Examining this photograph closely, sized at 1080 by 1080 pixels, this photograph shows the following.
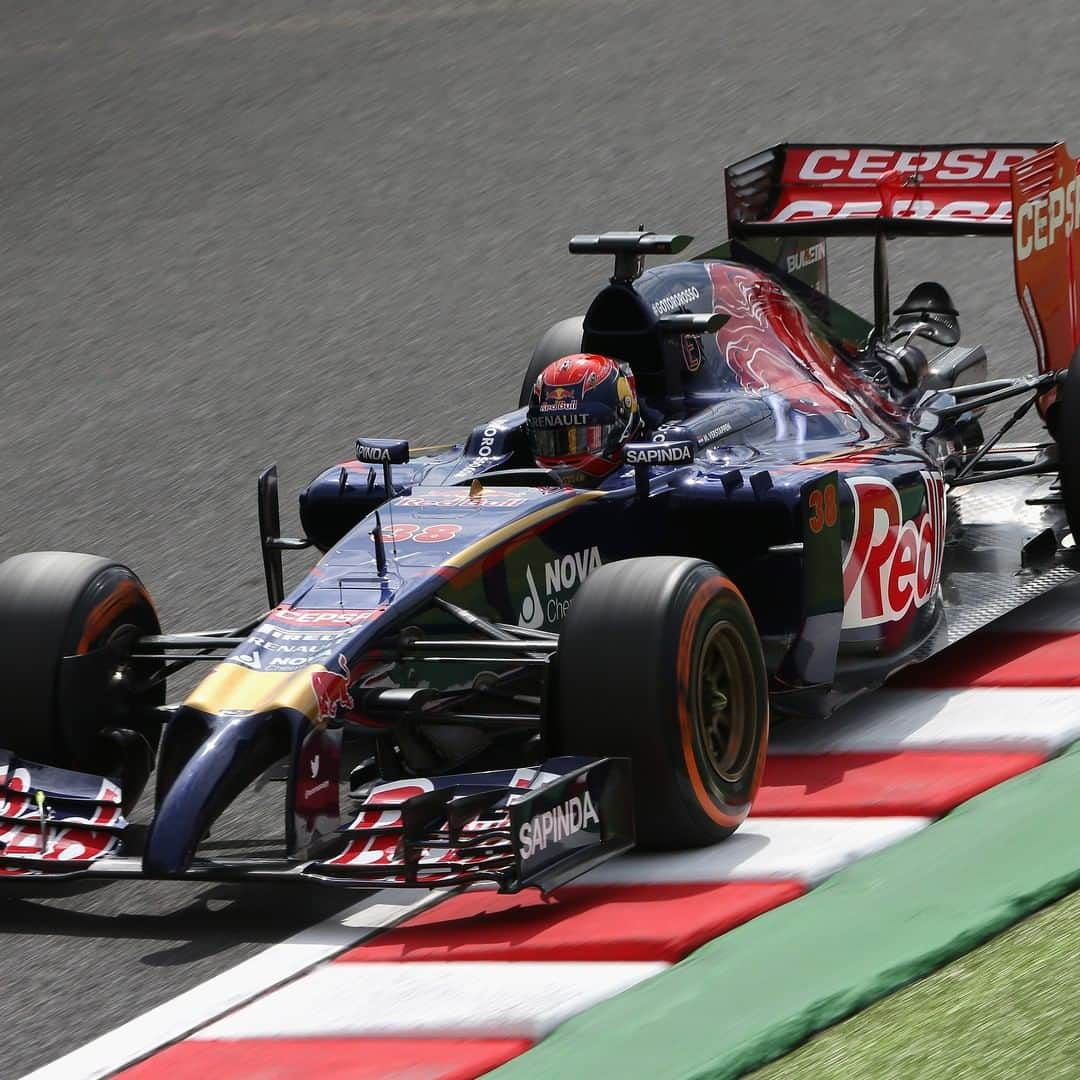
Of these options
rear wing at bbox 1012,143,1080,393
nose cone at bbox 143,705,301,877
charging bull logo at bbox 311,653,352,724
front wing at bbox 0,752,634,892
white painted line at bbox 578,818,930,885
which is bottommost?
white painted line at bbox 578,818,930,885

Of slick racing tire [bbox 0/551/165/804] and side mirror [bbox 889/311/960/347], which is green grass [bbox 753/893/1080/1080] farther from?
side mirror [bbox 889/311/960/347]

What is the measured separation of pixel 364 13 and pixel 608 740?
14509mm

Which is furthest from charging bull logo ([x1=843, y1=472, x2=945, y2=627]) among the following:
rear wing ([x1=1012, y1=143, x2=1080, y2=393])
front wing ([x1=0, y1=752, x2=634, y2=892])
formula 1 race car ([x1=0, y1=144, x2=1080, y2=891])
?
front wing ([x1=0, y1=752, x2=634, y2=892])

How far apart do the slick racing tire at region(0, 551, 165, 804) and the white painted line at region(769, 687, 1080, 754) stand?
195cm

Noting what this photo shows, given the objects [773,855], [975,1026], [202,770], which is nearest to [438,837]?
[202,770]

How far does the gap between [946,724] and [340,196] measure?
9468 millimetres

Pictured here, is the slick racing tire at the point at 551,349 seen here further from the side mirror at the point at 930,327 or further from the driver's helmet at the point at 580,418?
the driver's helmet at the point at 580,418

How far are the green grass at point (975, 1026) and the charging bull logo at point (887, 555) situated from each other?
85.3 inches

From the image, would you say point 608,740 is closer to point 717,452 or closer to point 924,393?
point 717,452

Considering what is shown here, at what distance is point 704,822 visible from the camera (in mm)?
5820

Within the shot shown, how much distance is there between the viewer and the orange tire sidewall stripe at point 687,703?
18.7 ft

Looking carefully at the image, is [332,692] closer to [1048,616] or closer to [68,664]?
[68,664]

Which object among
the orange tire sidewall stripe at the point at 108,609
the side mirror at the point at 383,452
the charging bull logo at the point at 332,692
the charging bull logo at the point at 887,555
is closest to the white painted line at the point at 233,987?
the charging bull logo at the point at 332,692

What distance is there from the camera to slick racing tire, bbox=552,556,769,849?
569 cm
